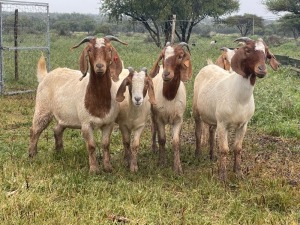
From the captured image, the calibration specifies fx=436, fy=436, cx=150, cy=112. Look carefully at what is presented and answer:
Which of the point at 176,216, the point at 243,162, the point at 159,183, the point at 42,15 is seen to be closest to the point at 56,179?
the point at 159,183

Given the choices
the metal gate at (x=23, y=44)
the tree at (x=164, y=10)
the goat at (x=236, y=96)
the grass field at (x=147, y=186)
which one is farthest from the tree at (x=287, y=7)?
the goat at (x=236, y=96)

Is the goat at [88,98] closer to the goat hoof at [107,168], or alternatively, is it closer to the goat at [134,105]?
the goat hoof at [107,168]

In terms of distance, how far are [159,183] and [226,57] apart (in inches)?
141

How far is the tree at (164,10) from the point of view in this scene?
101 ft

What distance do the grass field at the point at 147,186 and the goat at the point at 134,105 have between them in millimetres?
378

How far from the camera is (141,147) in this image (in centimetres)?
768

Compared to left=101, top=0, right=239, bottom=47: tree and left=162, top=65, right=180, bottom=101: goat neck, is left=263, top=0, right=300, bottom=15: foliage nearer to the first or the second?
left=101, top=0, right=239, bottom=47: tree

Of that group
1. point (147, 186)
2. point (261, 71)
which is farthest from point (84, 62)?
point (261, 71)

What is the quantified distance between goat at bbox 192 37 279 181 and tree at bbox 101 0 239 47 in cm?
2243

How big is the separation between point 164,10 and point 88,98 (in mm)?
25101

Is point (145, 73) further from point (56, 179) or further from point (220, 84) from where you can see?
point (56, 179)

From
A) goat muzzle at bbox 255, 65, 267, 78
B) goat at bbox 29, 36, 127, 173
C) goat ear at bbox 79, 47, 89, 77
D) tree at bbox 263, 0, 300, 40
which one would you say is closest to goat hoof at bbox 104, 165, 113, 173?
goat at bbox 29, 36, 127, 173

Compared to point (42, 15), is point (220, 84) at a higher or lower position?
lower

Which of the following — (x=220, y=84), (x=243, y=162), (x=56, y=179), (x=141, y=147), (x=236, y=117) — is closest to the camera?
(x=56, y=179)
